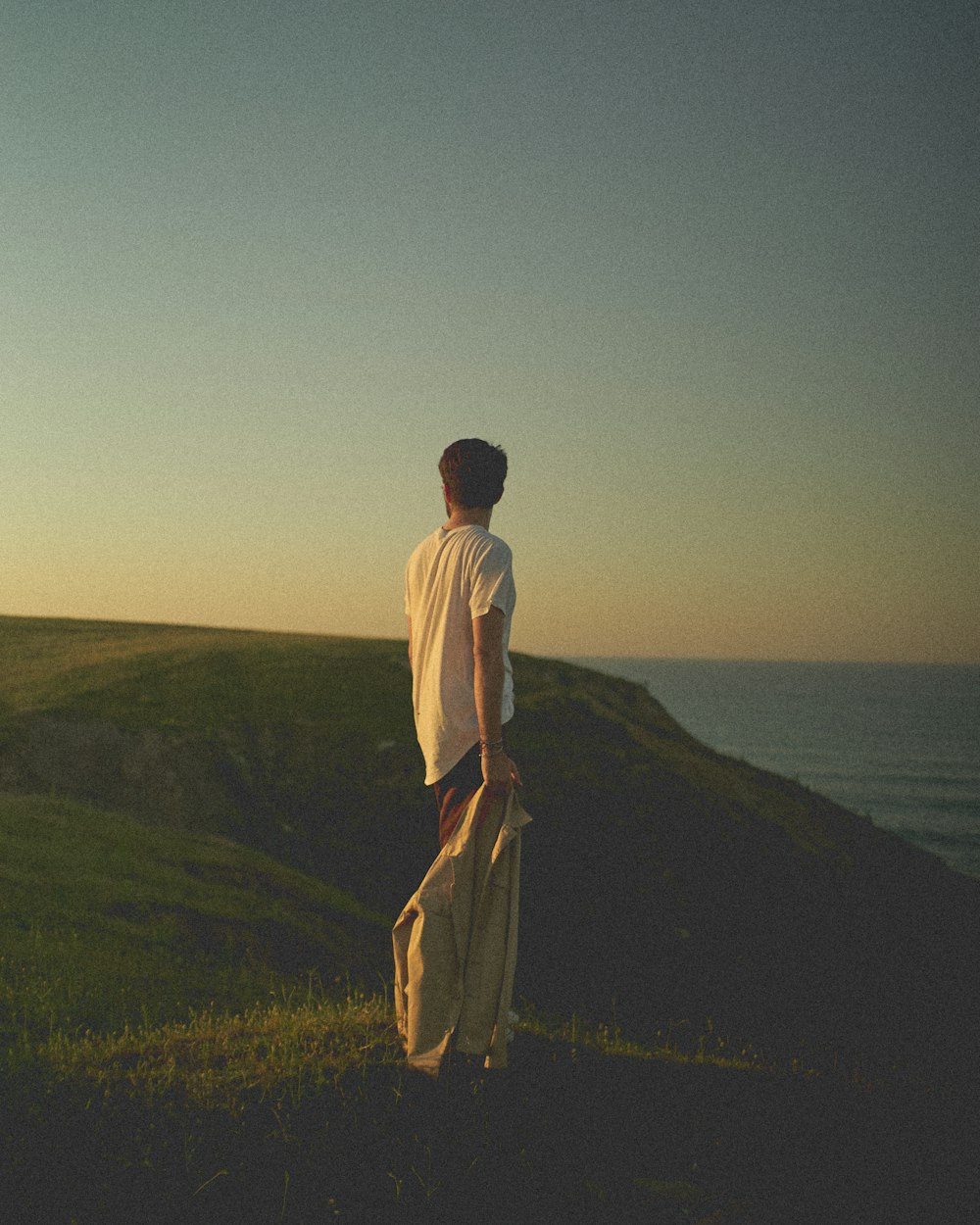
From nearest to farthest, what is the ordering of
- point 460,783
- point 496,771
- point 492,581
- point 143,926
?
point 492,581 < point 496,771 < point 460,783 < point 143,926

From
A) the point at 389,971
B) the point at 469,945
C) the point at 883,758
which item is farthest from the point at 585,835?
the point at 883,758

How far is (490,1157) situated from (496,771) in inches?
85.6

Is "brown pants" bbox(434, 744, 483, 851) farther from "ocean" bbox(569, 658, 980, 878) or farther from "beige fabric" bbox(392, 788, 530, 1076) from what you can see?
"ocean" bbox(569, 658, 980, 878)

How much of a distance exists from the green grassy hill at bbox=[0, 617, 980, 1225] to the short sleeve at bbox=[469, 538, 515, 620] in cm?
301

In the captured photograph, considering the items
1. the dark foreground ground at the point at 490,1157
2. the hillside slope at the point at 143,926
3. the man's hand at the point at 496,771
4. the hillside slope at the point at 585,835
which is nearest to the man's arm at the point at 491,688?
the man's hand at the point at 496,771

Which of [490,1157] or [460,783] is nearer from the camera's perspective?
[490,1157]

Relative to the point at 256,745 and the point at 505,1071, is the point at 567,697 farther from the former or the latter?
the point at 505,1071

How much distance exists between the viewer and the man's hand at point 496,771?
5812mm

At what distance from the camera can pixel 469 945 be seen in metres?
5.92

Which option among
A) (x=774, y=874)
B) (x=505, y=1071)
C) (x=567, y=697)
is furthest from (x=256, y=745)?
(x=505, y=1071)

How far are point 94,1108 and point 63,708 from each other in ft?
75.4

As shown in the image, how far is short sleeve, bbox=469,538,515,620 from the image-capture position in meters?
5.67

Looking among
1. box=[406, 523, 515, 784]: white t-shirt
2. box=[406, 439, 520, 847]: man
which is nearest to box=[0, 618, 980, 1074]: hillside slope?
box=[406, 439, 520, 847]: man

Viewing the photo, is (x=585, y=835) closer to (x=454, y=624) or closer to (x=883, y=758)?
(x=454, y=624)
